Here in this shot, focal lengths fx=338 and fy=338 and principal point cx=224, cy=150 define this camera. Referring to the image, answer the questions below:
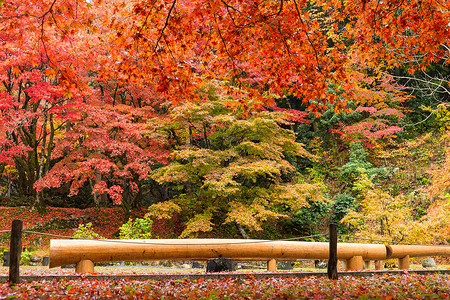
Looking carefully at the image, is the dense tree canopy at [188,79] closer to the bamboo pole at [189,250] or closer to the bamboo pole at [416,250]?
the bamboo pole at [189,250]

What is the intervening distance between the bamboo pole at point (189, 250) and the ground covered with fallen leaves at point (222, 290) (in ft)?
1.67

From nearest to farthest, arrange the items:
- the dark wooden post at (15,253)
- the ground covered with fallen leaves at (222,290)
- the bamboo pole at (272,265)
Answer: the ground covered with fallen leaves at (222,290), the dark wooden post at (15,253), the bamboo pole at (272,265)

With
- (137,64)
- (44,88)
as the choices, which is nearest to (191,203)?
(44,88)

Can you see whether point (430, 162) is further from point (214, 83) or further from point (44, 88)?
point (44, 88)

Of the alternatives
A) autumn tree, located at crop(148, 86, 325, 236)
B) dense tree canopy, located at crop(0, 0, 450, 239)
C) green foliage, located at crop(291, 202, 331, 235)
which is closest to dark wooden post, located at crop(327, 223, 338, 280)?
dense tree canopy, located at crop(0, 0, 450, 239)

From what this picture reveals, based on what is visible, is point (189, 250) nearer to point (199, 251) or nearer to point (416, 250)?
point (199, 251)

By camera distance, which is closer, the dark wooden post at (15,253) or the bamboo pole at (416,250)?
the dark wooden post at (15,253)

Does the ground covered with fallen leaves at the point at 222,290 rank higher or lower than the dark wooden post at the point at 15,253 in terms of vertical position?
lower

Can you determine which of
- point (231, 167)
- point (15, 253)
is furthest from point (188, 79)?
point (231, 167)

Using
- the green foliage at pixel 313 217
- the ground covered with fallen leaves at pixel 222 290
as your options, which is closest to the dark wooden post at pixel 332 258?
the ground covered with fallen leaves at pixel 222 290

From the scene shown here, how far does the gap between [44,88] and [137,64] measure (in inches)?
287

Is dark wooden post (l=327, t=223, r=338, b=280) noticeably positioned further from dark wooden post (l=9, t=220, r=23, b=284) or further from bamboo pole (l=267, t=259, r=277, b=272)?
dark wooden post (l=9, t=220, r=23, b=284)

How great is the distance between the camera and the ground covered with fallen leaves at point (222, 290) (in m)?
3.74

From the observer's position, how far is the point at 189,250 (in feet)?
19.0
